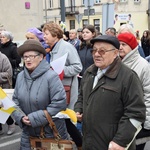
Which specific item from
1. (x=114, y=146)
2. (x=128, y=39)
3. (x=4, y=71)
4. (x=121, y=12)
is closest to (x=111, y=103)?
(x=114, y=146)

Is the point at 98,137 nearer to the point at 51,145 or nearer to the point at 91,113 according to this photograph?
the point at 91,113

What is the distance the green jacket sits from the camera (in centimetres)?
220

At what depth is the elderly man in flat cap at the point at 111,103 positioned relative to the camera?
86.7 inches

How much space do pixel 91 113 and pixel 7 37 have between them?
3921 millimetres

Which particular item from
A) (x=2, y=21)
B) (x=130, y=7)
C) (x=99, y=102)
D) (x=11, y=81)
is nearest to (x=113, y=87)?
(x=99, y=102)

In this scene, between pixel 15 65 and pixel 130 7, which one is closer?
pixel 15 65

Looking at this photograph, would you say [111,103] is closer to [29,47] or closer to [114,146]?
[114,146]

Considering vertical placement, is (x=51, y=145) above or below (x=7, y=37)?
below

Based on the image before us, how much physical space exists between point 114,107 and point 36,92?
868 mm

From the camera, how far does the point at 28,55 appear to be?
2.83 meters

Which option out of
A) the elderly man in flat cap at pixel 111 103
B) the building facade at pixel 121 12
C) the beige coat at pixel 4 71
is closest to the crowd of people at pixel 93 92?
the elderly man in flat cap at pixel 111 103

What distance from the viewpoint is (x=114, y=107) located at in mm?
2258

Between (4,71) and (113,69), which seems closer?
(113,69)

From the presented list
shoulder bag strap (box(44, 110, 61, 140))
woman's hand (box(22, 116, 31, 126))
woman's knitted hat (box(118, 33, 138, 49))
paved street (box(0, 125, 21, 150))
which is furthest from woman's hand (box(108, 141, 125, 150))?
paved street (box(0, 125, 21, 150))
